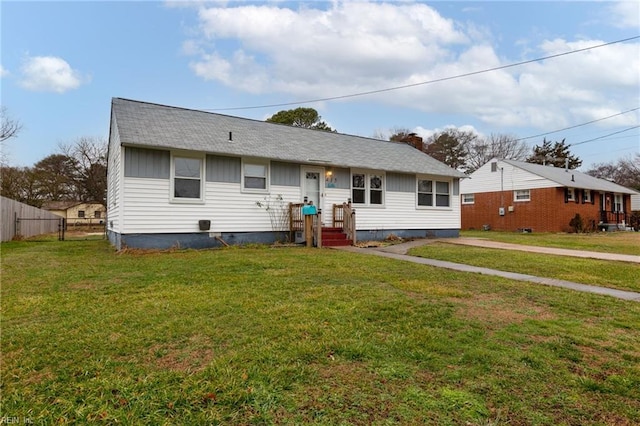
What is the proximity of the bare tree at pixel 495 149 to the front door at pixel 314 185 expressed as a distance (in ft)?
106

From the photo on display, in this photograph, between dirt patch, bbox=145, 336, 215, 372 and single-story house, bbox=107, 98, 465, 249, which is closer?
dirt patch, bbox=145, 336, 215, 372

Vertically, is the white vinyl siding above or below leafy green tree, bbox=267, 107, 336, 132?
below

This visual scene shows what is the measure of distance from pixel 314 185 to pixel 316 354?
10.2 metres

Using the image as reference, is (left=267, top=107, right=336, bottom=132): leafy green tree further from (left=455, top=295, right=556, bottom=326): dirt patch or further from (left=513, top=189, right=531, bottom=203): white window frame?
(left=455, top=295, right=556, bottom=326): dirt patch

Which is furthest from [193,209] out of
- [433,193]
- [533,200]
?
[533,200]

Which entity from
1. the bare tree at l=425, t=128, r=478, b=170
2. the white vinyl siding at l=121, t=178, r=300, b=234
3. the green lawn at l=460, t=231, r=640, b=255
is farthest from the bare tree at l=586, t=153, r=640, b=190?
the white vinyl siding at l=121, t=178, r=300, b=234

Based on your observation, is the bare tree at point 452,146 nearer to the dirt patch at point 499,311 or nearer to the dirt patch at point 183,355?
the dirt patch at point 499,311

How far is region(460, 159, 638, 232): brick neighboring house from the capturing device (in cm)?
2203

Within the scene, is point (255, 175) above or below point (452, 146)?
below

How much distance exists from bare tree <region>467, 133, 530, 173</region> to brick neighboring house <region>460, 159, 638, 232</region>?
521 inches

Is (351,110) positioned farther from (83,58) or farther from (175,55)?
(83,58)

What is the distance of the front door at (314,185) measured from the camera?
41.3 feet

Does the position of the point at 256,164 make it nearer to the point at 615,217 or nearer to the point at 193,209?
the point at 193,209

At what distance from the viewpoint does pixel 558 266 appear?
7535 mm
